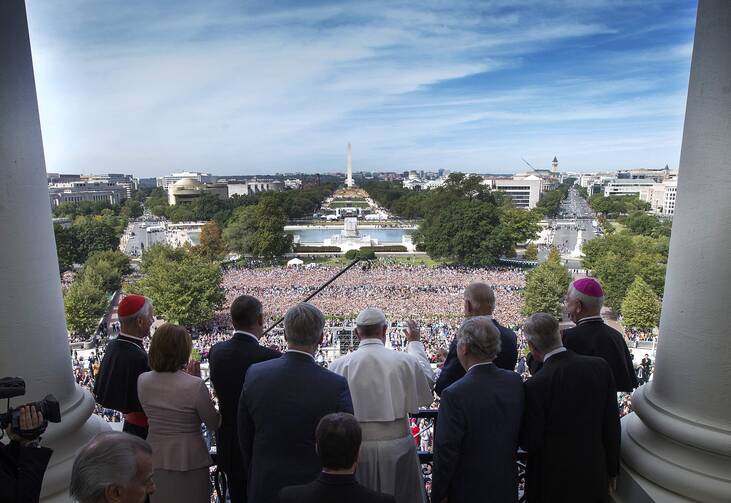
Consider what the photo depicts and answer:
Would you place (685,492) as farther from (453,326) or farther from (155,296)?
(155,296)

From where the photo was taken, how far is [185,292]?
28.5m

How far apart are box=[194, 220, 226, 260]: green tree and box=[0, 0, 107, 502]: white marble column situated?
47.5m

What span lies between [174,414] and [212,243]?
Answer: 5130cm

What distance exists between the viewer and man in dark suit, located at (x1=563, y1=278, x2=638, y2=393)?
13.4 feet

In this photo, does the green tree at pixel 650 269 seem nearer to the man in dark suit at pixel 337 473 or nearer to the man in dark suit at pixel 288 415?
the man in dark suit at pixel 288 415

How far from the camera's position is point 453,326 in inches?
998

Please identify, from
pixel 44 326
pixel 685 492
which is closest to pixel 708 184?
pixel 685 492

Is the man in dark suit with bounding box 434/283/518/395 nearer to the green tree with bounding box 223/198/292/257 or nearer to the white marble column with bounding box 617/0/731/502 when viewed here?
the white marble column with bounding box 617/0/731/502

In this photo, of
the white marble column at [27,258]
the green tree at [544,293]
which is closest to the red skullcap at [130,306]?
the white marble column at [27,258]

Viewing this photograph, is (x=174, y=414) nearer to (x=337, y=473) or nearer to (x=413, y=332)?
(x=337, y=473)

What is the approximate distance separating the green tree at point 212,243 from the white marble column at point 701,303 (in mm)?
48871

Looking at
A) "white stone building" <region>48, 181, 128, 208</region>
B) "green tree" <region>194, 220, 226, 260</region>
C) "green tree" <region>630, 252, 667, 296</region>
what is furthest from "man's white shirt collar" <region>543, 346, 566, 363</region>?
"white stone building" <region>48, 181, 128, 208</region>

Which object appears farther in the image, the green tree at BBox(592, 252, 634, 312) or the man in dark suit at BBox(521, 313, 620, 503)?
the green tree at BBox(592, 252, 634, 312)

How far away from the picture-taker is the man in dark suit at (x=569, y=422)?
3424 millimetres
